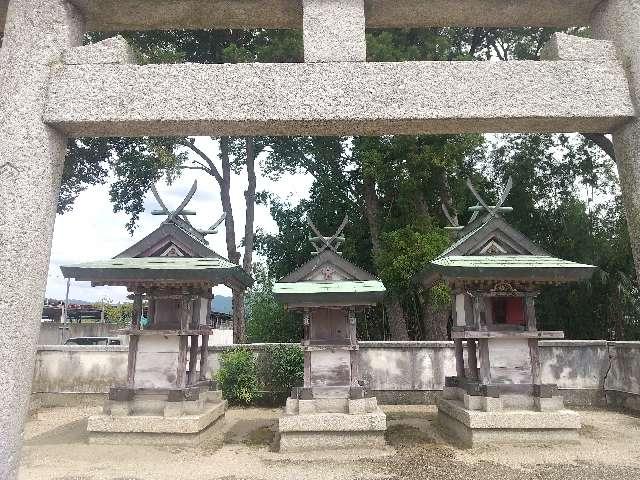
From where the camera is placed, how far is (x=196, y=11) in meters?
3.68

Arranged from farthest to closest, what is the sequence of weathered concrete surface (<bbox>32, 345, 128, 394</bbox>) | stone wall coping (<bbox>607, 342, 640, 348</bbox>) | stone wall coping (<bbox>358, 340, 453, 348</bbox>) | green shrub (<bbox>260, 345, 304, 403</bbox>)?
weathered concrete surface (<bbox>32, 345, 128, 394</bbox>) → stone wall coping (<bbox>358, 340, 453, 348</bbox>) → green shrub (<bbox>260, 345, 304, 403</bbox>) → stone wall coping (<bbox>607, 342, 640, 348</bbox>)

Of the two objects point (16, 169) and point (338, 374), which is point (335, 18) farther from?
point (338, 374)

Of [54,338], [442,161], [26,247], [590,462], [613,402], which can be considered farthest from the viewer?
[54,338]

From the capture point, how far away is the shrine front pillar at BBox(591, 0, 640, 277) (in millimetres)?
3166

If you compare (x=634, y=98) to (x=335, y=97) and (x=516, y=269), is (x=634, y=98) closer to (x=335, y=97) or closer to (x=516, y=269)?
(x=335, y=97)

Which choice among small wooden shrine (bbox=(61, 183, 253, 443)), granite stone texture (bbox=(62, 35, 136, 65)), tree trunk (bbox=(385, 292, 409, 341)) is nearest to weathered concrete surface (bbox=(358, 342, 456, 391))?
tree trunk (bbox=(385, 292, 409, 341))

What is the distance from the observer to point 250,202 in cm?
1825

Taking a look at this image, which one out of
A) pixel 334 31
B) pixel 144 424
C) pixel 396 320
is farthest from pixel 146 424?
pixel 396 320

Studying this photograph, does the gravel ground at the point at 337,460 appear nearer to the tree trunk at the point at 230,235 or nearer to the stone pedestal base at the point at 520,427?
the stone pedestal base at the point at 520,427

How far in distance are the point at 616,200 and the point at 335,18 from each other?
56.8 ft

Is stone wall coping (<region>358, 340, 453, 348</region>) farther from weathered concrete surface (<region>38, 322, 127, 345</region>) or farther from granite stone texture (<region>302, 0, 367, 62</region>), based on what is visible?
weathered concrete surface (<region>38, 322, 127, 345</region>)

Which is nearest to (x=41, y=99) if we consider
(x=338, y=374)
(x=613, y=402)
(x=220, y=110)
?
(x=220, y=110)

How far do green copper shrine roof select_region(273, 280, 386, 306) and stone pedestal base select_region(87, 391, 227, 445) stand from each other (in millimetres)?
2833

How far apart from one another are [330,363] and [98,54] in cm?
685
